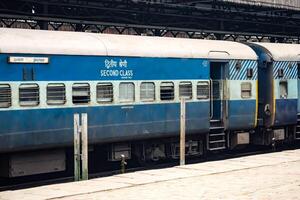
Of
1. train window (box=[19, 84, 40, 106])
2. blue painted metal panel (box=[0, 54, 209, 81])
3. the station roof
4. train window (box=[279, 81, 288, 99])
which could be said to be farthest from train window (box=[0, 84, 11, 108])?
the station roof

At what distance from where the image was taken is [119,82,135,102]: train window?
1627cm

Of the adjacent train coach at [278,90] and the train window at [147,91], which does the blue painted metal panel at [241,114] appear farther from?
the train window at [147,91]

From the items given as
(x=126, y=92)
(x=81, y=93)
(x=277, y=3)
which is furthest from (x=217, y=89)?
(x=277, y=3)

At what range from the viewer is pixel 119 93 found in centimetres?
1622

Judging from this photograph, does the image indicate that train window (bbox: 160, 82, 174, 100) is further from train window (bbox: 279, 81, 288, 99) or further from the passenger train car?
train window (bbox: 279, 81, 288, 99)

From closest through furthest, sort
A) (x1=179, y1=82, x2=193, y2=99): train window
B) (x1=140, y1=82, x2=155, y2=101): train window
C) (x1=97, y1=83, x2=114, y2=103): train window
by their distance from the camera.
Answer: (x1=97, y1=83, x2=114, y2=103): train window
(x1=140, y1=82, x2=155, y2=101): train window
(x1=179, y1=82, x2=193, y2=99): train window

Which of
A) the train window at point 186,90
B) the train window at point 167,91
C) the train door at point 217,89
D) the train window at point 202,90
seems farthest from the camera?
the train door at point 217,89

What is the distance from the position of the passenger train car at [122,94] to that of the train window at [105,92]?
3cm

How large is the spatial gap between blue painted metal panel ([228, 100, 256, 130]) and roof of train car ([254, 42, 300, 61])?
84.6 inches

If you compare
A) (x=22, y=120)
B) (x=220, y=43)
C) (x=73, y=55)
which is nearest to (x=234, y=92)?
(x=220, y=43)

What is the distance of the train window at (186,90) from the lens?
59.0ft

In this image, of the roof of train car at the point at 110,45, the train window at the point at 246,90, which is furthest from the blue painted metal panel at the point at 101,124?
the train window at the point at 246,90

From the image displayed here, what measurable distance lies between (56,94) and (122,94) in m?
2.27

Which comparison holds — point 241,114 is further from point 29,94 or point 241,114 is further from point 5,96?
point 5,96
